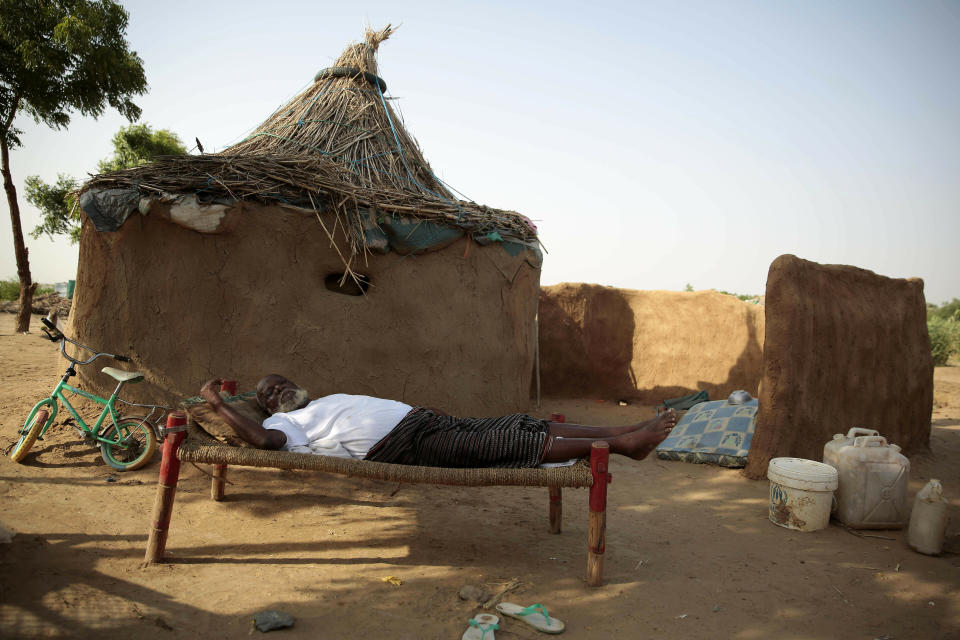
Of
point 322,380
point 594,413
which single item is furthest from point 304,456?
point 594,413

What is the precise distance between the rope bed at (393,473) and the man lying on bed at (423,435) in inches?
6.2

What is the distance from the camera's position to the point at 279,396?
3.32 meters

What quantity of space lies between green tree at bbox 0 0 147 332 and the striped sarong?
28.8 ft

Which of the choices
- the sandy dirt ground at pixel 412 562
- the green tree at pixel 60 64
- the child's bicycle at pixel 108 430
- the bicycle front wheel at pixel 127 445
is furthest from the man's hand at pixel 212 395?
the green tree at pixel 60 64

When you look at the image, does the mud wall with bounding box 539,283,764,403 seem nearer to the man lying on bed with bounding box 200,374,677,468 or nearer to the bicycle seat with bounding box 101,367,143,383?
the man lying on bed with bounding box 200,374,677,468

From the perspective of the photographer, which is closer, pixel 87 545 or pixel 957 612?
pixel 957 612

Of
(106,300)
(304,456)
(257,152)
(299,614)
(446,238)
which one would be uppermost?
(257,152)

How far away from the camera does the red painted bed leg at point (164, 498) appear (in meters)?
2.57

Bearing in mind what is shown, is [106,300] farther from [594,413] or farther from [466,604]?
[594,413]

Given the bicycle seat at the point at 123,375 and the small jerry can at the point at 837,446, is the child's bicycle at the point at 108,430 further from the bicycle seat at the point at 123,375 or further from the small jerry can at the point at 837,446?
the small jerry can at the point at 837,446

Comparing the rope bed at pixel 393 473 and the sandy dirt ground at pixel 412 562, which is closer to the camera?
the sandy dirt ground at pixel 412 562

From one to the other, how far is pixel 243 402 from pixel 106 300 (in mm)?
1826

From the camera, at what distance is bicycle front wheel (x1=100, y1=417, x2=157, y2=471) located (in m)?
3.78

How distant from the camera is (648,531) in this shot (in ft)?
11.2
